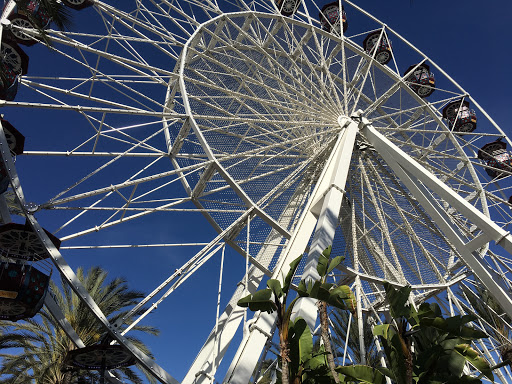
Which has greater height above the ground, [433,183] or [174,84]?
[174,84]

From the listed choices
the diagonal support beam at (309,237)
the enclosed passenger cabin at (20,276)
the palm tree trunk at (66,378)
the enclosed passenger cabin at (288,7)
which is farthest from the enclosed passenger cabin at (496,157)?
the palm tree trunk at (66,378)

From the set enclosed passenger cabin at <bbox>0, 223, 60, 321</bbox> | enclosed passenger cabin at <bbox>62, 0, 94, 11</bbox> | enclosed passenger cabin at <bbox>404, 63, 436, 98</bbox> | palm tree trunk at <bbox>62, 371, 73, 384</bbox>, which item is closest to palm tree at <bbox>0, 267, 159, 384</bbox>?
palm tree trunk at <bbox>62, 371, 73, 384</bbox>

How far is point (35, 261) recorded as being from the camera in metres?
12.0

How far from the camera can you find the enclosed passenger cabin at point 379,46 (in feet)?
67.4

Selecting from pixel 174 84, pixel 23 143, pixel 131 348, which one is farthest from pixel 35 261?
pixel 174 84

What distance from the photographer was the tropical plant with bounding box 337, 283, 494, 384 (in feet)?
30.3

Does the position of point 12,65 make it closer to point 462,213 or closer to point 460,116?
point 462,213

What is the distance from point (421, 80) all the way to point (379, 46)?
267 centimetres

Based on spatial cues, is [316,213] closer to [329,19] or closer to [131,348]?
[131,348]

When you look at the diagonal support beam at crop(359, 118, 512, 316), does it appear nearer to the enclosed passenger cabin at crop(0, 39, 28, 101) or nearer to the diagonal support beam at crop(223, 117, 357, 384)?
the diagonal support beam at crop(223, 117, 357, 384)

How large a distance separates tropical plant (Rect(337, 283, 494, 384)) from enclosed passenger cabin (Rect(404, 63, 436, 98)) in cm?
1379

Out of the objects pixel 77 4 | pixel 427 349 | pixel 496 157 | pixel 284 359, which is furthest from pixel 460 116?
pixel 77 4

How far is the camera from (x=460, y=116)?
20938mm

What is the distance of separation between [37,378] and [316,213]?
41.8ft
